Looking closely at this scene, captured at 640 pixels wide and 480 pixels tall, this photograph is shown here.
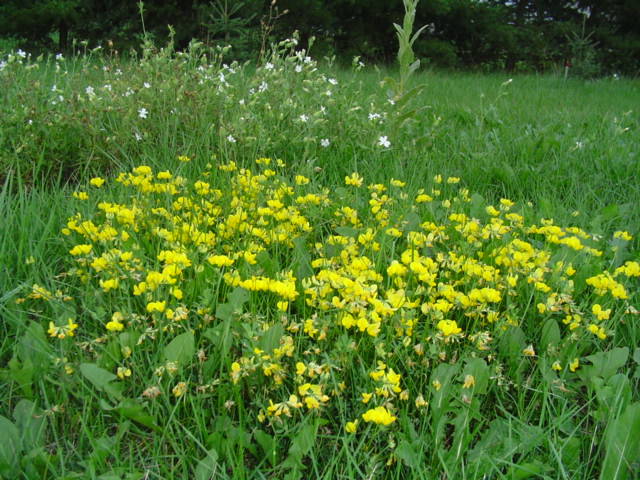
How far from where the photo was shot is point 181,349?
1.54 metres

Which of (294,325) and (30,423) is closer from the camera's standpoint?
(30,423)

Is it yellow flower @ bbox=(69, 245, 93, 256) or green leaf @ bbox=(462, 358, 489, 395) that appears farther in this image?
yellow flower @ bbox=(69, 245, 93, 256)

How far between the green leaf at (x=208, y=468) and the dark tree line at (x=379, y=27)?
500 centimetres

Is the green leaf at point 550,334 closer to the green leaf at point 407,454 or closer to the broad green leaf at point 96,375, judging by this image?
the green leaf at point 407,454

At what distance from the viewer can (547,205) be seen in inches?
106

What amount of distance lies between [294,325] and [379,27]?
1036 centimetres

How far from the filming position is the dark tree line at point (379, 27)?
789cm

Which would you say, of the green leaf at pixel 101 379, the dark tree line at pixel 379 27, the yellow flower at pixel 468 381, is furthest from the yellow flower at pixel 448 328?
the dark tree line at pixel 379 27

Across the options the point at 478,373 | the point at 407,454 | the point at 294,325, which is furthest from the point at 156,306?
the point at 478,373

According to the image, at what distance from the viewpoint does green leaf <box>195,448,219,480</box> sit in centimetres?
131

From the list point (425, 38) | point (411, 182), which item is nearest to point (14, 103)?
point (411, 182)

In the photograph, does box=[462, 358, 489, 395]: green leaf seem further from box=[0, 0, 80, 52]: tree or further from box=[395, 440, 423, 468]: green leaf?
box=[0, 0, 80, 52]: tree

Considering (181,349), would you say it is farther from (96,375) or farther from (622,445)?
(622,445)

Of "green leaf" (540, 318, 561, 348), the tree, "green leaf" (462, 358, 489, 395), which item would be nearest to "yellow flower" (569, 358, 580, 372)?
"green leaf" (540, 318, 561, 348)
